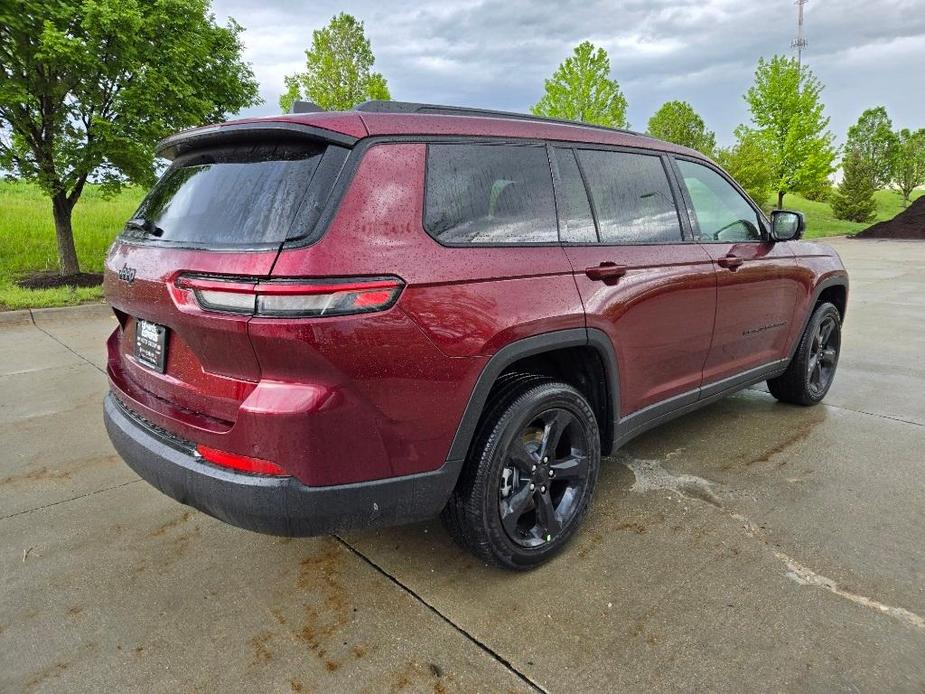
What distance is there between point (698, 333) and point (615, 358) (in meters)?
0.76

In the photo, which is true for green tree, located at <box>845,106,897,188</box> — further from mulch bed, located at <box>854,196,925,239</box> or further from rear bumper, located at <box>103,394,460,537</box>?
rear bumper, located at <box>103,394,460,537</box>

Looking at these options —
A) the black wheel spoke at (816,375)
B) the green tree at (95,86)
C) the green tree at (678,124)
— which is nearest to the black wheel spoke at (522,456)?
the black wheel spoke at (816,375)

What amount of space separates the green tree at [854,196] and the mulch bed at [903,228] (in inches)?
387

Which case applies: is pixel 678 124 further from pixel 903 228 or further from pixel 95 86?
pixel 95 86

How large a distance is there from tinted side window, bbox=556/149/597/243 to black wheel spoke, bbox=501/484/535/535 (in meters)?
Answer: 1.05

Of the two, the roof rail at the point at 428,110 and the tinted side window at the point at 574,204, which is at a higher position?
the roof rail at the point at 428,110

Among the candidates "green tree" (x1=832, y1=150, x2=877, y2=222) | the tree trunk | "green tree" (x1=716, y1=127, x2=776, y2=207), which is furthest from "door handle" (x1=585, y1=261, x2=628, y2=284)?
"green tree" (x1=832, y1=150, x2=877, y2=222)

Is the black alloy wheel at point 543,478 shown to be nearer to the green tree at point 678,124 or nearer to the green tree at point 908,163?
the green tree at point 678,124

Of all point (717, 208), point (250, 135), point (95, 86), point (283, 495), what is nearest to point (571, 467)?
point (283, 495)

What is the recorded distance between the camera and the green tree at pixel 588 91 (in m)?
23.2

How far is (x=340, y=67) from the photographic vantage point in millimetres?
19297

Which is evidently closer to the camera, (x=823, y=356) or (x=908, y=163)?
(x=823, y=356)

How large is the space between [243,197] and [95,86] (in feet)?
27.3

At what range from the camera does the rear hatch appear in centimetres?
192
